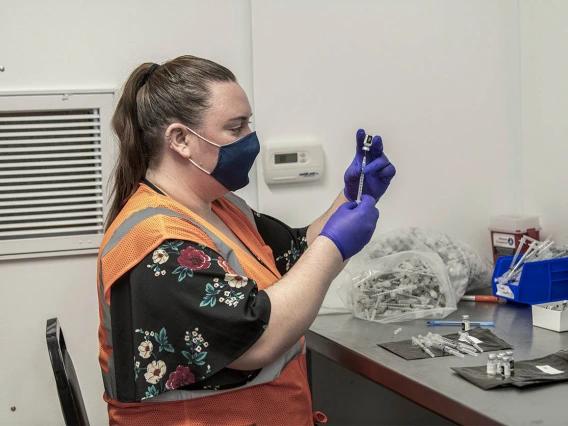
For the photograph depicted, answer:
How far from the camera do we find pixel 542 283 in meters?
2.01

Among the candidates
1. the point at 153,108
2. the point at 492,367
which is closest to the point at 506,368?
the point at 492,367

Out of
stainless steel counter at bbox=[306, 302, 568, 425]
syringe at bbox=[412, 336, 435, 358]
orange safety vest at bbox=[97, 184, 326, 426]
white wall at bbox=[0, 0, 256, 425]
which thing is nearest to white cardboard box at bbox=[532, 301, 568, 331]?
stainless steel counter at bbox=[306, 302, 568, 425]

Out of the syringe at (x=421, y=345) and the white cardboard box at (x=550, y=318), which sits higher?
the white cardboard box at (x=550, y=318)

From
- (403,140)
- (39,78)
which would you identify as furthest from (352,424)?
(39,78)

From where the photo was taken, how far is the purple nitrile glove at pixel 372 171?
1.76 meters

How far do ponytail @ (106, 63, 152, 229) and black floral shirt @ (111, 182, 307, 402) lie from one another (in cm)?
31

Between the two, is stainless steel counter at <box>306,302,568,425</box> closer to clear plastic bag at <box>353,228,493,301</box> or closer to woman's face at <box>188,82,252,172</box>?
clear plastic bag at <box>353,228,493,301</box>

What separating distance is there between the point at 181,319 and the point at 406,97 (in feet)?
4.16

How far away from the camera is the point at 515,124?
7.95ft

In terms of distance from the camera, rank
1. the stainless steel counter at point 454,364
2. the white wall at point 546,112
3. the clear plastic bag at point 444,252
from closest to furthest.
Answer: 1. the stainless steel counter at point 454,364
2. the clear plastic bag at point 444,252
3. the white wall at point 546,112

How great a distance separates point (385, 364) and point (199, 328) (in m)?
0.48

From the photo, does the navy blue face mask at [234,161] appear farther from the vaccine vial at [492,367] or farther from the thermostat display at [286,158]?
the vaccine vial at [492,367]

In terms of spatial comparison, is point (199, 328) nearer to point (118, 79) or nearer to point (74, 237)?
point (74, 237)

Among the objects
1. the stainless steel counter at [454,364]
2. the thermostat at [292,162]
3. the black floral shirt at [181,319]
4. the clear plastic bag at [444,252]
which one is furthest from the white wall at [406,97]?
the black floral shirt at [181,319]
